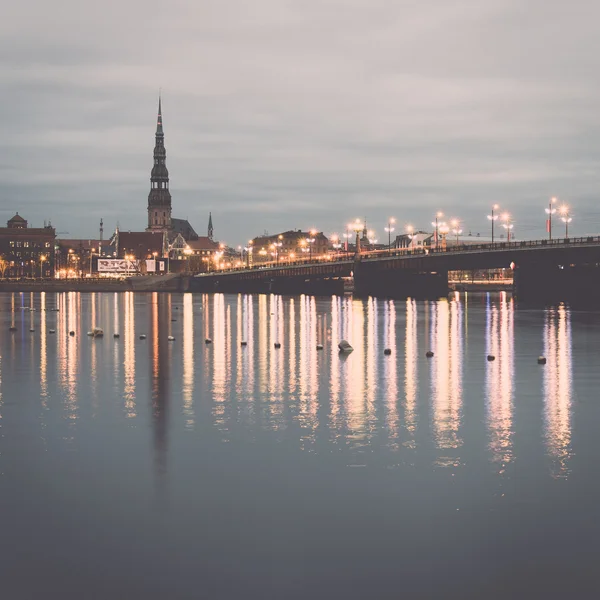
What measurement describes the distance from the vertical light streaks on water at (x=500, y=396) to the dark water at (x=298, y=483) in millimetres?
173

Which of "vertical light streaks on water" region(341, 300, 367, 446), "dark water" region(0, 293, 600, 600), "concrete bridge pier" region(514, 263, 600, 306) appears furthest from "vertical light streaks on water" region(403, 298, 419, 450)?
"concrete bridge pier" region(514, 263, 600, 306)

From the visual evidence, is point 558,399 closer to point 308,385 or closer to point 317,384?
point 317,384

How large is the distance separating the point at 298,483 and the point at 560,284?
139232 mm

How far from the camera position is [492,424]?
30.6 meters

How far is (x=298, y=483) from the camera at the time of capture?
2200 centimetres

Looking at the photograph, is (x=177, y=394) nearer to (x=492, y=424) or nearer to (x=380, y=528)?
(x=492, y=424)

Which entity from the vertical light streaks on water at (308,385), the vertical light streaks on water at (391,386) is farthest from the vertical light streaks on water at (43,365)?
the vertical light streaks on water at (391,386)

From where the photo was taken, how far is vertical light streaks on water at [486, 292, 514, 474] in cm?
2609

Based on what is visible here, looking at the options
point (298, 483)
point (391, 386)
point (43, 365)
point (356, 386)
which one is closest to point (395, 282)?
point (43, 365)

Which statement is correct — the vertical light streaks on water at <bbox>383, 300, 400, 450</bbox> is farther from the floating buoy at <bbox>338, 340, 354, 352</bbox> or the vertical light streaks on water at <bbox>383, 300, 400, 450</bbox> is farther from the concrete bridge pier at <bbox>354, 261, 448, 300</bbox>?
the concrete bridge pier at <bbox>354, 261, 448, 300</bbox>

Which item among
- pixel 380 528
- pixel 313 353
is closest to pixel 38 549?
pixel 380 528

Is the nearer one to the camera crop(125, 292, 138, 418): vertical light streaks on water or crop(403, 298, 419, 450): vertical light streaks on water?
crop(403, 298, 419, 450): vertical light streaks on water

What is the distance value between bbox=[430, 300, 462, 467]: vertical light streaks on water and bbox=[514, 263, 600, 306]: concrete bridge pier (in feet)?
254

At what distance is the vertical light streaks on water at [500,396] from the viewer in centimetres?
2609
